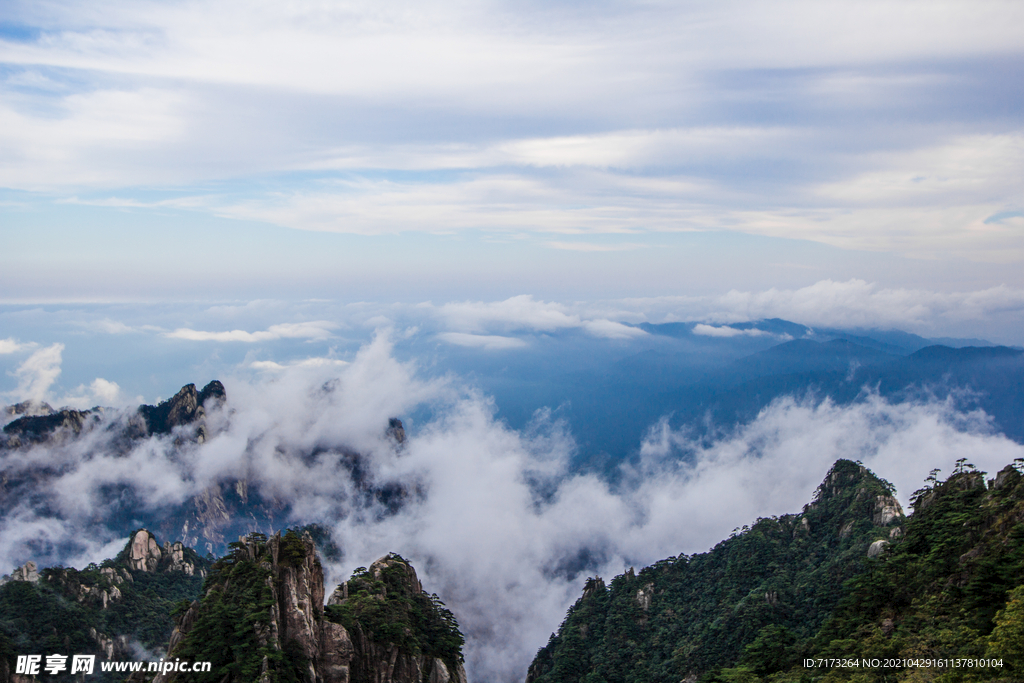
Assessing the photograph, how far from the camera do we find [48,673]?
7269 cm

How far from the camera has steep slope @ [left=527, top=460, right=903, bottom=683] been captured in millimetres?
70812

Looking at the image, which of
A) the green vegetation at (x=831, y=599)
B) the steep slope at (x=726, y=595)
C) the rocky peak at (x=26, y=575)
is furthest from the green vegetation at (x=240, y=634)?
the rocky peak at (x=26, y=575)

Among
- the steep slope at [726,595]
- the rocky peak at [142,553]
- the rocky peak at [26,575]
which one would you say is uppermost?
the rocky peak at [142,553]

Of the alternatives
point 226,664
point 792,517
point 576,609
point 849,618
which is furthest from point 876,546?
point 226,664

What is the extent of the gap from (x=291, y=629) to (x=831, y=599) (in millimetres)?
52119

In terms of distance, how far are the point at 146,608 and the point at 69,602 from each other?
37.6 feet

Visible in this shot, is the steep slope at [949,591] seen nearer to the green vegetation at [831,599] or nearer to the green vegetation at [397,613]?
the green vegetation at [831,599]

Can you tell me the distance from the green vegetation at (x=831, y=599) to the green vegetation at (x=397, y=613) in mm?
22664

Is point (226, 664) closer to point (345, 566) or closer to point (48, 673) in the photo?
point (48, 673)

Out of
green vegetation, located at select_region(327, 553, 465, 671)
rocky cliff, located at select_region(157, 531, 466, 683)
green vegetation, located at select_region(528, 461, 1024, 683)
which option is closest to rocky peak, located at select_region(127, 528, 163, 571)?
green vegetation, located at select_region(327, 553, 465, 671)

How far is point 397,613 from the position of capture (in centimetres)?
6175

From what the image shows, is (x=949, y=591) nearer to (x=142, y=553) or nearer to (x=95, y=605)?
(x=95, y=605)

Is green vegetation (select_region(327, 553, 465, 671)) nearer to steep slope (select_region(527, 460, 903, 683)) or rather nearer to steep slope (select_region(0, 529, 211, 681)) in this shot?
steep slope (select_region(527, 460, 903, 683))

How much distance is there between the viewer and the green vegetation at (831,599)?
4012 cm
